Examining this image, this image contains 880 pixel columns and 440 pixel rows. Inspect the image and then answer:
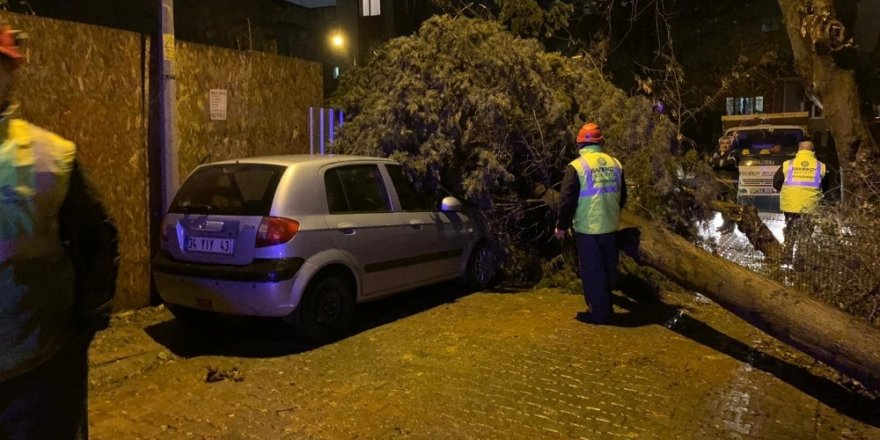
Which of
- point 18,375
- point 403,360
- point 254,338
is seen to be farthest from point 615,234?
point 18,375

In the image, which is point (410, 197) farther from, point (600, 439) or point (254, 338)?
point (600, 439)

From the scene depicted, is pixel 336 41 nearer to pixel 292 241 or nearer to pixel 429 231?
pixel 429 231

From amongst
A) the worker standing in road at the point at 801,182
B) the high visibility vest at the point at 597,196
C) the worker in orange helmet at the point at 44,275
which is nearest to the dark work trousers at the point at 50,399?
the worker in orange helmet at the point at 44,275

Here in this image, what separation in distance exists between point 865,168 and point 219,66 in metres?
6.68

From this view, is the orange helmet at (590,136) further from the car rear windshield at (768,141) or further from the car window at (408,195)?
the car rear windshield at (768,141)

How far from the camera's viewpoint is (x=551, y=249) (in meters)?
8.57

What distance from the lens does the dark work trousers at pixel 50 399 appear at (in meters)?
2.12

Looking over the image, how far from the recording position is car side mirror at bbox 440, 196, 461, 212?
7070 millimetres

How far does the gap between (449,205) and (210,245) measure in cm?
236

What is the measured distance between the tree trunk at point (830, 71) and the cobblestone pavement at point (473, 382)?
424 cm

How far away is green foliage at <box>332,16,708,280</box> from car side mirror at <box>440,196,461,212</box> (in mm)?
387

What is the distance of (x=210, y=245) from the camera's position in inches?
225

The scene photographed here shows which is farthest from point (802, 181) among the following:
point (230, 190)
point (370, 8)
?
point (370, 8)

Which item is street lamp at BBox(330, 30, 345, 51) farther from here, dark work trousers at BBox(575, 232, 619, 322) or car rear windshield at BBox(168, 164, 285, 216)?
dark work trousers at BBox(575, 232, 619, 322)
